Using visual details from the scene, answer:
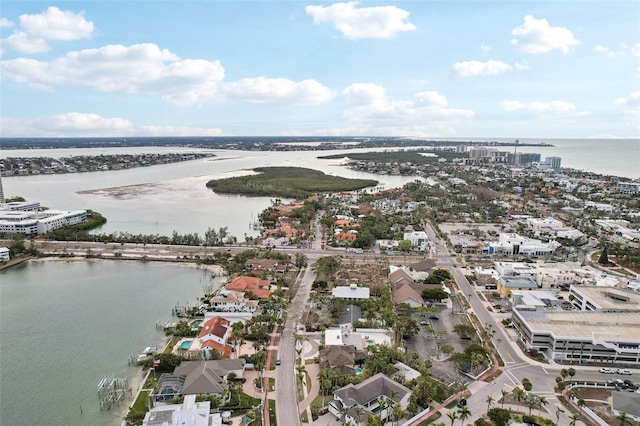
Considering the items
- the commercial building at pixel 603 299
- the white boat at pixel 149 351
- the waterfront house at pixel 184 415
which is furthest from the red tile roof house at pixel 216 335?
the commercial building at pixel 603 299

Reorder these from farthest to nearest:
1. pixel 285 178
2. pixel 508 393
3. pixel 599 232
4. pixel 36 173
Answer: pixel 36 173, pixel 285 178, pixel 599 232, pixel 508 393

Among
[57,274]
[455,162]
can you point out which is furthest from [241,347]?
[455,162]

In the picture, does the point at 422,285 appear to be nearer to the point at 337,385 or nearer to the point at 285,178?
the point at 337,385

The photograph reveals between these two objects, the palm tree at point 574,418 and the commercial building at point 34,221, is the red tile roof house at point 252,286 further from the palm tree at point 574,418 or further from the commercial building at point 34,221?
the commercial building at point 34,221

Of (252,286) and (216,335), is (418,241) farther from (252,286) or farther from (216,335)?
(216,335)

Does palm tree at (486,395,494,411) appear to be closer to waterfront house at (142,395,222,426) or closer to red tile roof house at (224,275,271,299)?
waterfront house at (142,395,222,426)
